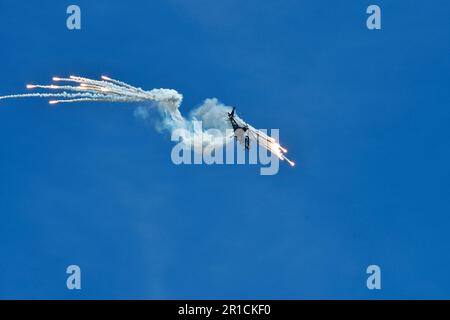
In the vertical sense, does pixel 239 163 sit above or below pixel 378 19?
below
